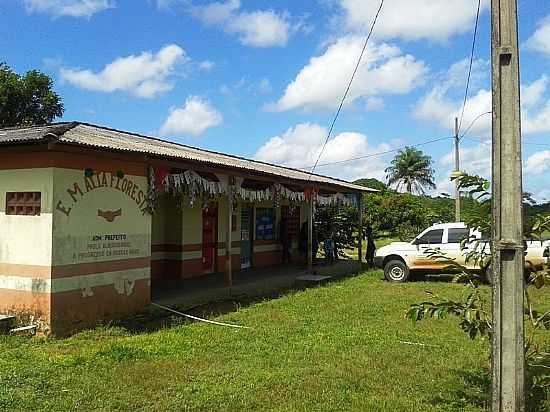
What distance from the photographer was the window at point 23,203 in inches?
363

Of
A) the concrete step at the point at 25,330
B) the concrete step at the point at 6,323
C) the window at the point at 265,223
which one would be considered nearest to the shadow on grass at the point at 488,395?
the concrete step at the point at 25,330

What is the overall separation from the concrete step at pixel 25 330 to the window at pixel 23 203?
5.71 feet

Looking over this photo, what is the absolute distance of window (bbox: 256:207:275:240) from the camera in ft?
64.6

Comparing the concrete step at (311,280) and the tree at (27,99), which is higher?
the tree at (27,99)

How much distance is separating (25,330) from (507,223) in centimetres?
735

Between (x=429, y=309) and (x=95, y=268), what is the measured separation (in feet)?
21.1

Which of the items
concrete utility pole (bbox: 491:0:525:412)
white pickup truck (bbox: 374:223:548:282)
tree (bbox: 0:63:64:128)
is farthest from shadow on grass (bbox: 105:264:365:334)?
tree (bbox: 0:63:64:128)

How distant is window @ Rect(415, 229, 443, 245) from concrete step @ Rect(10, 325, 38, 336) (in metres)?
11.7

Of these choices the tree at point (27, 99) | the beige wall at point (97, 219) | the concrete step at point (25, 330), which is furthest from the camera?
the tree at point (27, 99)

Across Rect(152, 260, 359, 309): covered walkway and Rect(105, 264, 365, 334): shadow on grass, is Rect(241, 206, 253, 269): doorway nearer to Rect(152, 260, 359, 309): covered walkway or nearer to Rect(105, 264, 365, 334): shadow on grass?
Rect(152, 260, 359, 309): covered walkway

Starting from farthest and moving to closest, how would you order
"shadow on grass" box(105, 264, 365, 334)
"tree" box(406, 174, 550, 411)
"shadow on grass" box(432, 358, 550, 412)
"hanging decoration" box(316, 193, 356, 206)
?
1. "hanging decoration" box(316, 193, 356, 206)
2. "shadow on grass" box(105, 264, 365, 334)
3. "shadow on grass" box(432, 358, 550, 412)
4. "tree" box(406, 174, 550, 411)

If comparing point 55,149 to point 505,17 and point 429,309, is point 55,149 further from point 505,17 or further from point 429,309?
point 505,17

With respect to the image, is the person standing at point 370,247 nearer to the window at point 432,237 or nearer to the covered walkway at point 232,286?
the covered walkway at point 232,286

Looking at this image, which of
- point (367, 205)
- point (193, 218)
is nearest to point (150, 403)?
point (193, 218)
